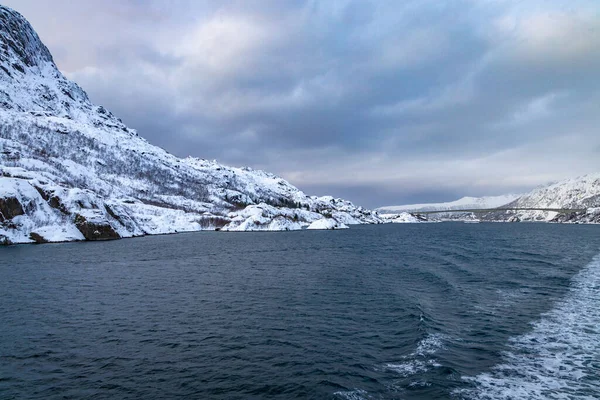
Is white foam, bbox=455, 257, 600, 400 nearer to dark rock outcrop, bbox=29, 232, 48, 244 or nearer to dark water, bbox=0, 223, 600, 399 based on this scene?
dark water, bbox=0, 223, 600, 399

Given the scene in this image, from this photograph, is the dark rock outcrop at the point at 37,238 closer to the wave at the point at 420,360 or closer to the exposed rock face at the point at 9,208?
the exposed rock face at the point at 9,208

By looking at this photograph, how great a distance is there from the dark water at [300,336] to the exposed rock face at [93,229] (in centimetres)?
6707

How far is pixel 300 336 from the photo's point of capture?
2297 centimetres

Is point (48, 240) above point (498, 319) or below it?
above

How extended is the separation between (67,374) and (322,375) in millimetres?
13094

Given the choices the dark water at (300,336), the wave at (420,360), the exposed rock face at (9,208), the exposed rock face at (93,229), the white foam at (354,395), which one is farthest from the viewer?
the exposed rock face at (93,229)

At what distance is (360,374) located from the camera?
56.5 feet

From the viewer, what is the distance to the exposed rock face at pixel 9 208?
293 feet

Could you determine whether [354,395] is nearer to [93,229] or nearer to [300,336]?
[300,336]

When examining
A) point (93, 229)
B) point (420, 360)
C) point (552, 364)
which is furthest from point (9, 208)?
point (552, 364)

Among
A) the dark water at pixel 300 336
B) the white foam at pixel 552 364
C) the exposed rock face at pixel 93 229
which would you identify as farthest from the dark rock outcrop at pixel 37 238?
the white foam at pixel 552 364

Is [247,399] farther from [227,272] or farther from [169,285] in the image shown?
[227,272]

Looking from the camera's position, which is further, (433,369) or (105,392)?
(433,369)

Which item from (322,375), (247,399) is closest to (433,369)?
(322,375)
